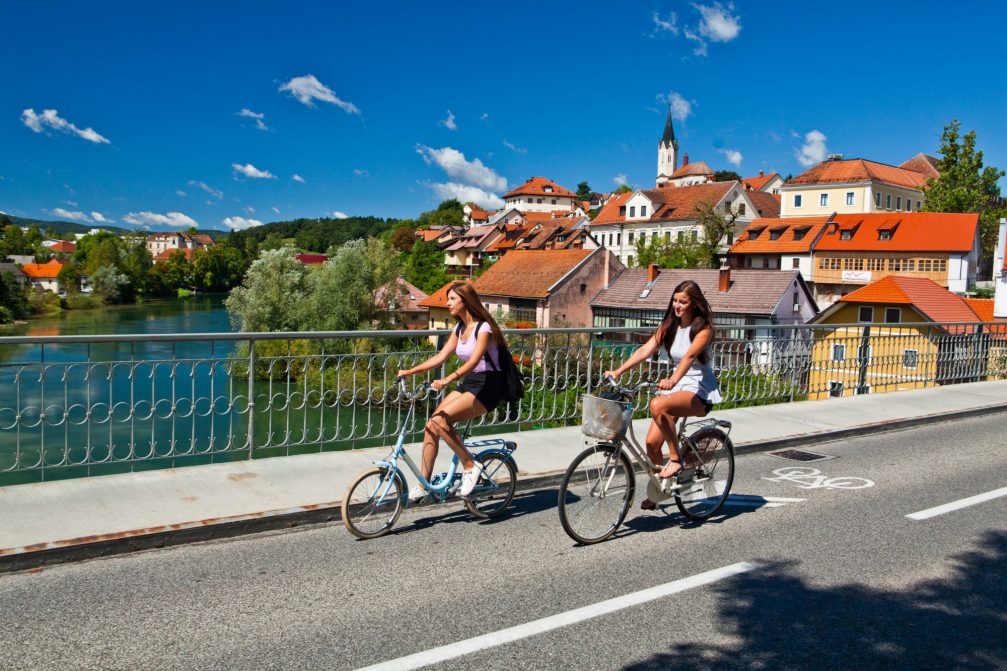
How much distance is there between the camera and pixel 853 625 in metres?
4.37

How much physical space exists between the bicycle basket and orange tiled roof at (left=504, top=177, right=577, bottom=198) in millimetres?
168527

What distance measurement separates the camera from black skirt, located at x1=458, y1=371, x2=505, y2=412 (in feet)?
19.4

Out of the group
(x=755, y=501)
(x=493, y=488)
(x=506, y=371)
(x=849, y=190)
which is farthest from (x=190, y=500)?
(x=849, y=190)

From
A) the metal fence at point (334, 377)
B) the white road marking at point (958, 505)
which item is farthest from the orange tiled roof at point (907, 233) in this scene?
the white road marking at point (958, 505)

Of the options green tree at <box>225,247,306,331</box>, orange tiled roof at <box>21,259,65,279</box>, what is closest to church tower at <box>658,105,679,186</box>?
orange tiled roof at <box>21,259,65,279</box>

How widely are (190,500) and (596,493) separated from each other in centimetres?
315

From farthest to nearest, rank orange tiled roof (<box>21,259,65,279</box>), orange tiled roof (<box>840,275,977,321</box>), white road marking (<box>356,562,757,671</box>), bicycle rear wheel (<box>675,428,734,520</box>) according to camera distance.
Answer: orange tiled roof (<box>21,259,65,279</box>)
orange tiled roof (<box>840,275,977,321</box>)
bicycle rear wheel (<box>675,428,734,520</box>)
white road marking (<box>356,562,757,671</box>)

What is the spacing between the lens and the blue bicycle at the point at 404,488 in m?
5.73

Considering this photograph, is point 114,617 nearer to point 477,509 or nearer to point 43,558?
point 43,558

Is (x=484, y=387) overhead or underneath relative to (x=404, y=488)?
overhead

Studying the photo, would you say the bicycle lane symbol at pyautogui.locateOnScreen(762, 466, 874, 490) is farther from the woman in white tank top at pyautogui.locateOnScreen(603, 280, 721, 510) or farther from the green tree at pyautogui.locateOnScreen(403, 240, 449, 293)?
the green tree at pyautogui.locateOnScreen(403, 240, 449, 293)

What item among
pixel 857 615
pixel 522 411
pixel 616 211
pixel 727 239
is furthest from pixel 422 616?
pixel 616 211

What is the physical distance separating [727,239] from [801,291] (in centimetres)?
3003

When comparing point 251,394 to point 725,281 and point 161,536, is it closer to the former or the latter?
point 161,536
